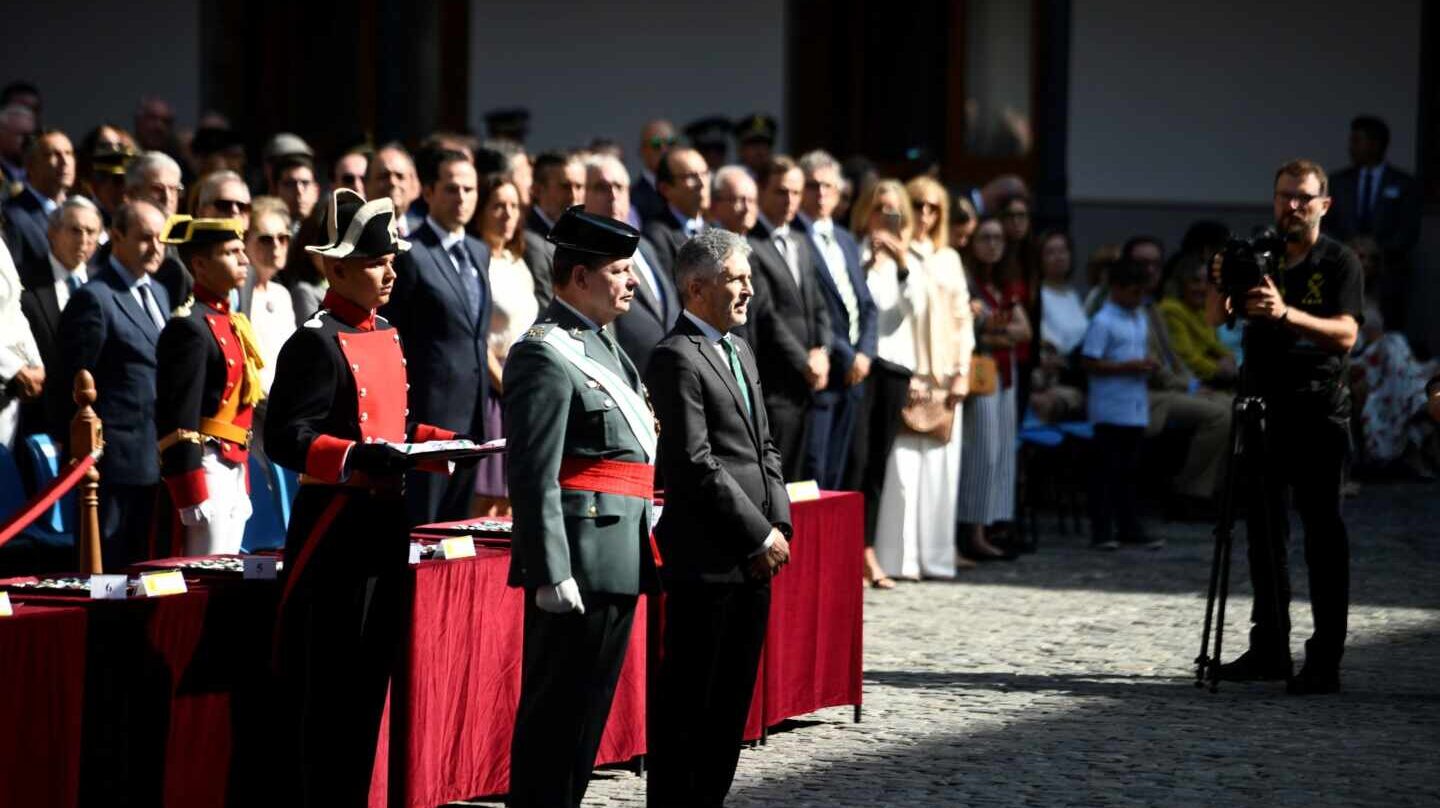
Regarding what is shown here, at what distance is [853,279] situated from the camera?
1046cm

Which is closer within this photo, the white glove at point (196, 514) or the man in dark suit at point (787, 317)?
the white glove at point (196, 514)

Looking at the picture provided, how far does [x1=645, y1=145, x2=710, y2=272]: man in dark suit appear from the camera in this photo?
973 cm

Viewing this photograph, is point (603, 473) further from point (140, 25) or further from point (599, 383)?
point (140, 25)

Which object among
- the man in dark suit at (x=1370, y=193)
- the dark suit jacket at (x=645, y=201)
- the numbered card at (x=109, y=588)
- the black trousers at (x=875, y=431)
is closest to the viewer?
the numbered card at (x=109, y=588)

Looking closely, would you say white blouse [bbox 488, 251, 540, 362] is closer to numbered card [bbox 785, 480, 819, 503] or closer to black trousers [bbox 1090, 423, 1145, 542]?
numbered card [bbox 785, 480, 819, 503]

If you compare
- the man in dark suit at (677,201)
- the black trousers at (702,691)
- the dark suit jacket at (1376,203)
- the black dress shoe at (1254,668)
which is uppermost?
the dark suit jacket at (1376,203)

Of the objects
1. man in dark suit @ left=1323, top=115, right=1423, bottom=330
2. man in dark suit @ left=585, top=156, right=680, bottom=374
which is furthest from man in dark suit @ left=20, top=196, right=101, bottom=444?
man in dark suit @ left=1323, top=115, right=1423, bottom=330

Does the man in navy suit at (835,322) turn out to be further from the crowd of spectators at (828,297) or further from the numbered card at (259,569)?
the numbered card at (259,569)

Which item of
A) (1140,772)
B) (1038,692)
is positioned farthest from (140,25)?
(1140,772)

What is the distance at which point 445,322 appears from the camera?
855cm

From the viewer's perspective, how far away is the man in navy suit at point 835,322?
34.0 feet

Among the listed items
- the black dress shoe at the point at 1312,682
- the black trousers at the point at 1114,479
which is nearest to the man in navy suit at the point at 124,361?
the black dress shoe at the point at 1312,682

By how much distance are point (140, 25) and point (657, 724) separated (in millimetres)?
11854

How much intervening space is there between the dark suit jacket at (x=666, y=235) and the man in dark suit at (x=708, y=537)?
3766mm
